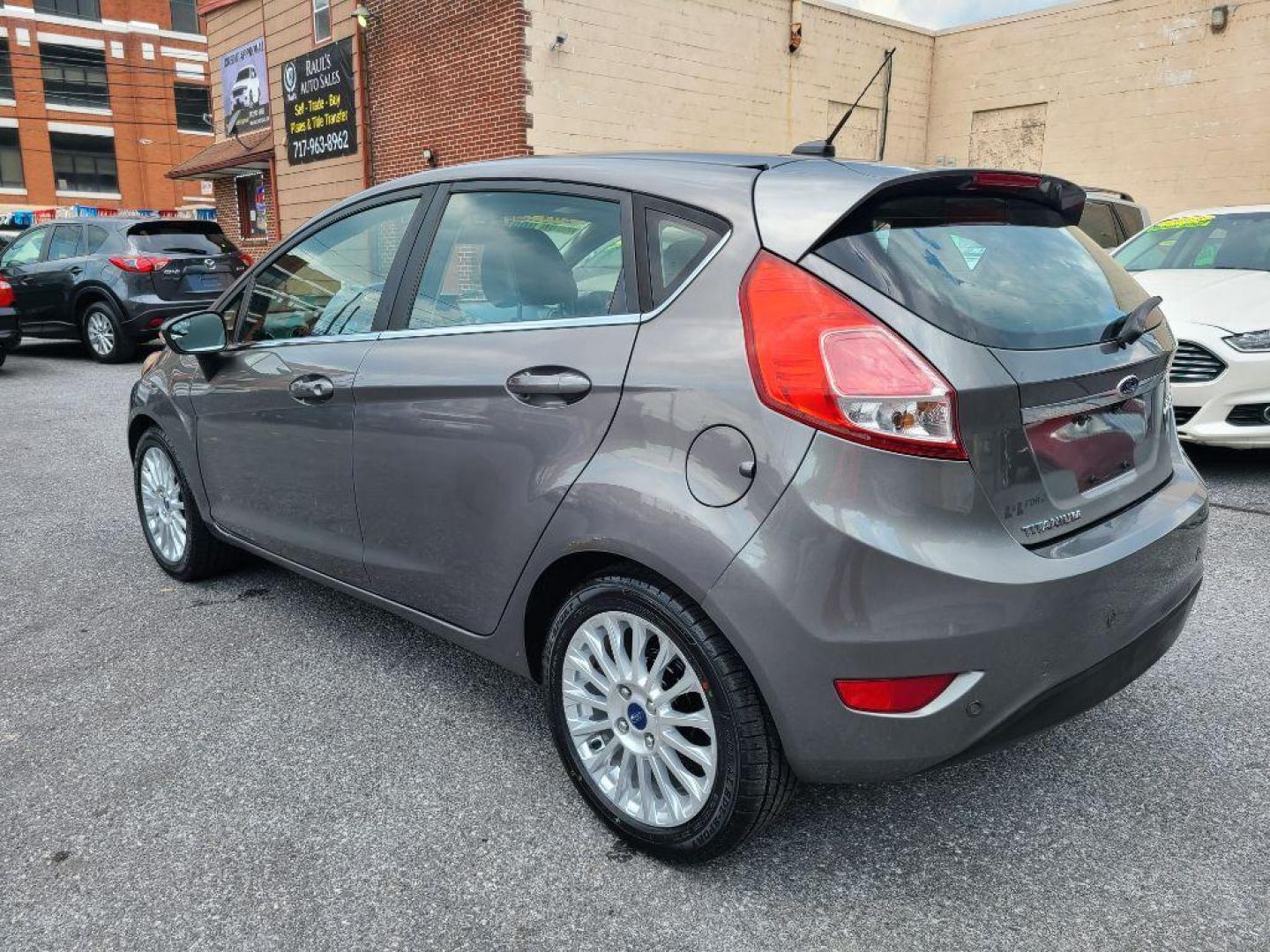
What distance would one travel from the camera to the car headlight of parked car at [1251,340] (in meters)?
5.12

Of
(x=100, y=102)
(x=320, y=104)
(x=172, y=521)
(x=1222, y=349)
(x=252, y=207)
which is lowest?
(x=172, y=521)

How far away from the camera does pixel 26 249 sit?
12039 millimetres

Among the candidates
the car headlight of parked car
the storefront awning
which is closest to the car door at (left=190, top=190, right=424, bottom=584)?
the car headlight of parked car

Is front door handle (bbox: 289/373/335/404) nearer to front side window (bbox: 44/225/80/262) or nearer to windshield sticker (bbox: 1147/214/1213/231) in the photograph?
windshield sticker (bbox: 1147/214/1213/231)

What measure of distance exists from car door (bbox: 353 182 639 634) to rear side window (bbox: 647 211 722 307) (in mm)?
69

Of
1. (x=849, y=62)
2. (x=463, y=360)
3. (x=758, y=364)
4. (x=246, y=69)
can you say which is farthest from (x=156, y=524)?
(x=246, y=69)

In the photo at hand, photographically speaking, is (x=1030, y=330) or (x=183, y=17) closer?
(x=1030, y=330)

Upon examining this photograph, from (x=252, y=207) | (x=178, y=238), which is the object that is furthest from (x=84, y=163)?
(x=178, y=238)

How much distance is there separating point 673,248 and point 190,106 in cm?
4890

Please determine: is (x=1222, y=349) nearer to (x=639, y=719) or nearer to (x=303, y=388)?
(x=639, y=719)

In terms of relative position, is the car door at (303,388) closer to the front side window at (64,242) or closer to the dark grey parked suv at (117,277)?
the dark grey parked suv at (117,277)

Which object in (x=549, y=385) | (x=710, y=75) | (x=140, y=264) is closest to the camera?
(x=549, y=385)

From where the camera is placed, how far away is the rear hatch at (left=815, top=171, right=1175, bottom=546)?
1907 millimetres

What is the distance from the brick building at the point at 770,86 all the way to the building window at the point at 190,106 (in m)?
28.2
